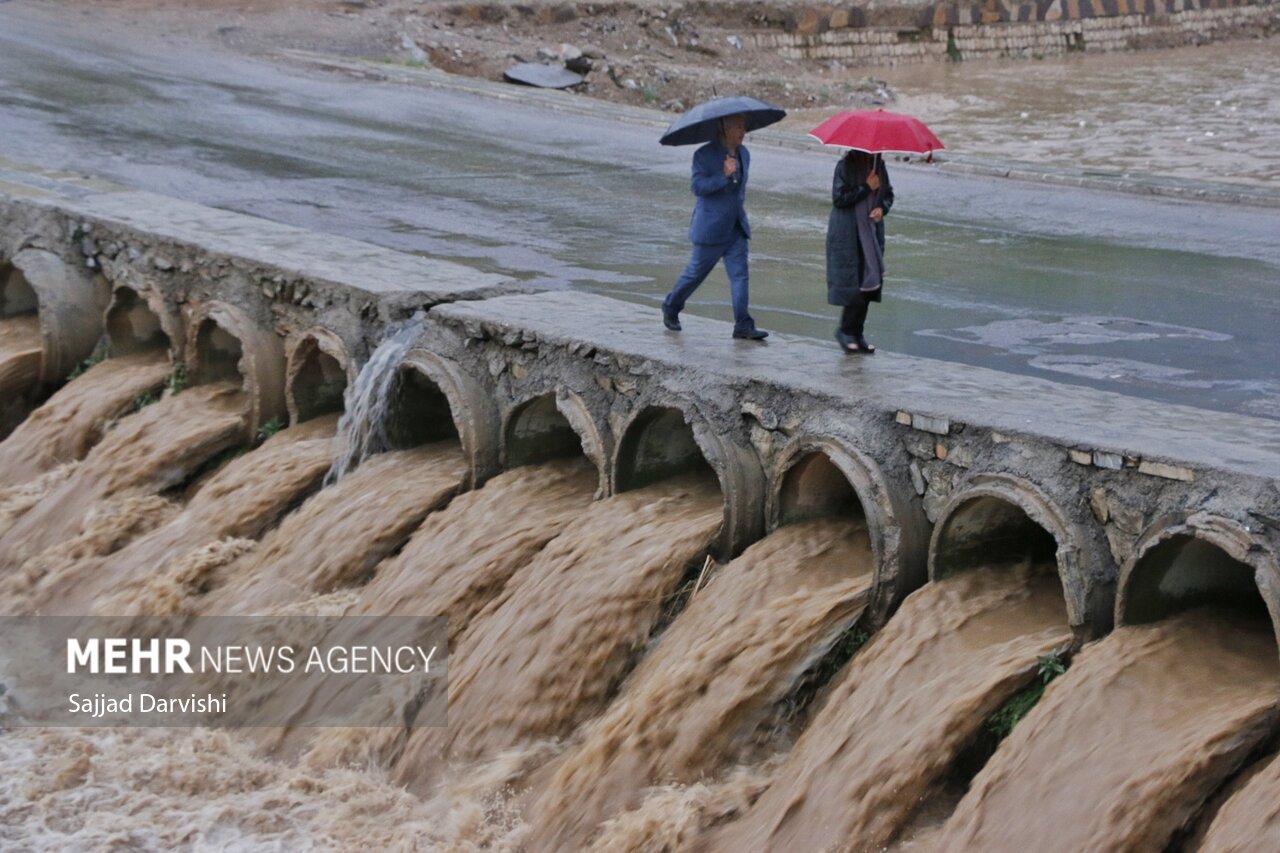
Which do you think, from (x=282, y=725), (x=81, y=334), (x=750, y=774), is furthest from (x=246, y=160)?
(x=750, y=774)

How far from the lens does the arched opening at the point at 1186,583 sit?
5434mm

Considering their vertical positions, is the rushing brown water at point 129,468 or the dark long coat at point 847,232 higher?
the dark long coat at point 847,232

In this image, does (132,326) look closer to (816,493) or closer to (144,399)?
(144,399)

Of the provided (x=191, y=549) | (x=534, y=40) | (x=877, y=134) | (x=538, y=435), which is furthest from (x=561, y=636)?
(x=534, y=40)

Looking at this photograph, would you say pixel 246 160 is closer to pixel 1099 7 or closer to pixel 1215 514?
pixel 1215 514

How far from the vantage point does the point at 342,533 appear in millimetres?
8133

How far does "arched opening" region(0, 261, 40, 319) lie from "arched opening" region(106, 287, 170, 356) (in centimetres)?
133

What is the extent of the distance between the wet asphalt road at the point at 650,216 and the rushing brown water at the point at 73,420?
1920 mm

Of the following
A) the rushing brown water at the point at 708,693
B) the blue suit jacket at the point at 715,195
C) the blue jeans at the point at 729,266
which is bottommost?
the rushing brown water at the point at 708,693

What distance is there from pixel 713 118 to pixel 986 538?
229 cm

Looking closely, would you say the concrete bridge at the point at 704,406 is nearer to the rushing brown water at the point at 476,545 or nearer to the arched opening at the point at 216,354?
the arched opening at the point at 216,354

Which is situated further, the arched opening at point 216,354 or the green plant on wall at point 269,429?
the arched opening at point 216,354

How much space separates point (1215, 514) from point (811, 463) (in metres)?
2.07

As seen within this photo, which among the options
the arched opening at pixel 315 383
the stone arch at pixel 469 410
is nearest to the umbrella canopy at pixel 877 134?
the stone arch at pixel 469 410
